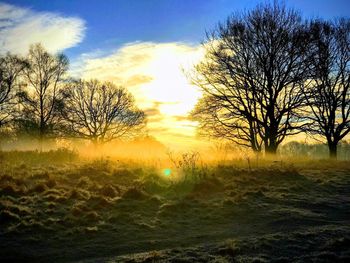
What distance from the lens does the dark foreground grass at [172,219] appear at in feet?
23.7

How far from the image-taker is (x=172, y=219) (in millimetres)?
9453

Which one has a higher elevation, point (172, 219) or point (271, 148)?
point (271, 148)

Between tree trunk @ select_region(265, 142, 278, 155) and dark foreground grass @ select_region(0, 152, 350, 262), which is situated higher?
tree trunk @ select_region(265, 142, 278, 155)

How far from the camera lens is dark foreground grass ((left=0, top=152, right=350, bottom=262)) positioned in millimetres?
7227

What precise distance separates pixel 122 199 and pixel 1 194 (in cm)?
322

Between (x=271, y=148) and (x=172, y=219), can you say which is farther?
(x=271, y=148)

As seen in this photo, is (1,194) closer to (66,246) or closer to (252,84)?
(66,246)

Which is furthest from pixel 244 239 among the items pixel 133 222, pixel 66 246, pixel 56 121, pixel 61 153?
pixel 56 121

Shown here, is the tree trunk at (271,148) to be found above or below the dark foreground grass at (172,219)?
above

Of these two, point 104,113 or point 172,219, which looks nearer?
point 172,219

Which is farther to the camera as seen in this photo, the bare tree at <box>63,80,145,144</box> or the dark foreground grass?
the bare tree at <box>63,80,145,144</box>

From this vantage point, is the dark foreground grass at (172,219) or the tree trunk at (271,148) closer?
the dark foreground grass at (172,219)

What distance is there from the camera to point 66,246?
7.61 metres

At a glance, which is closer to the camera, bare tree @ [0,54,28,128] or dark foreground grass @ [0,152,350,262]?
dark foreground grass @ [0,152,350,262]
